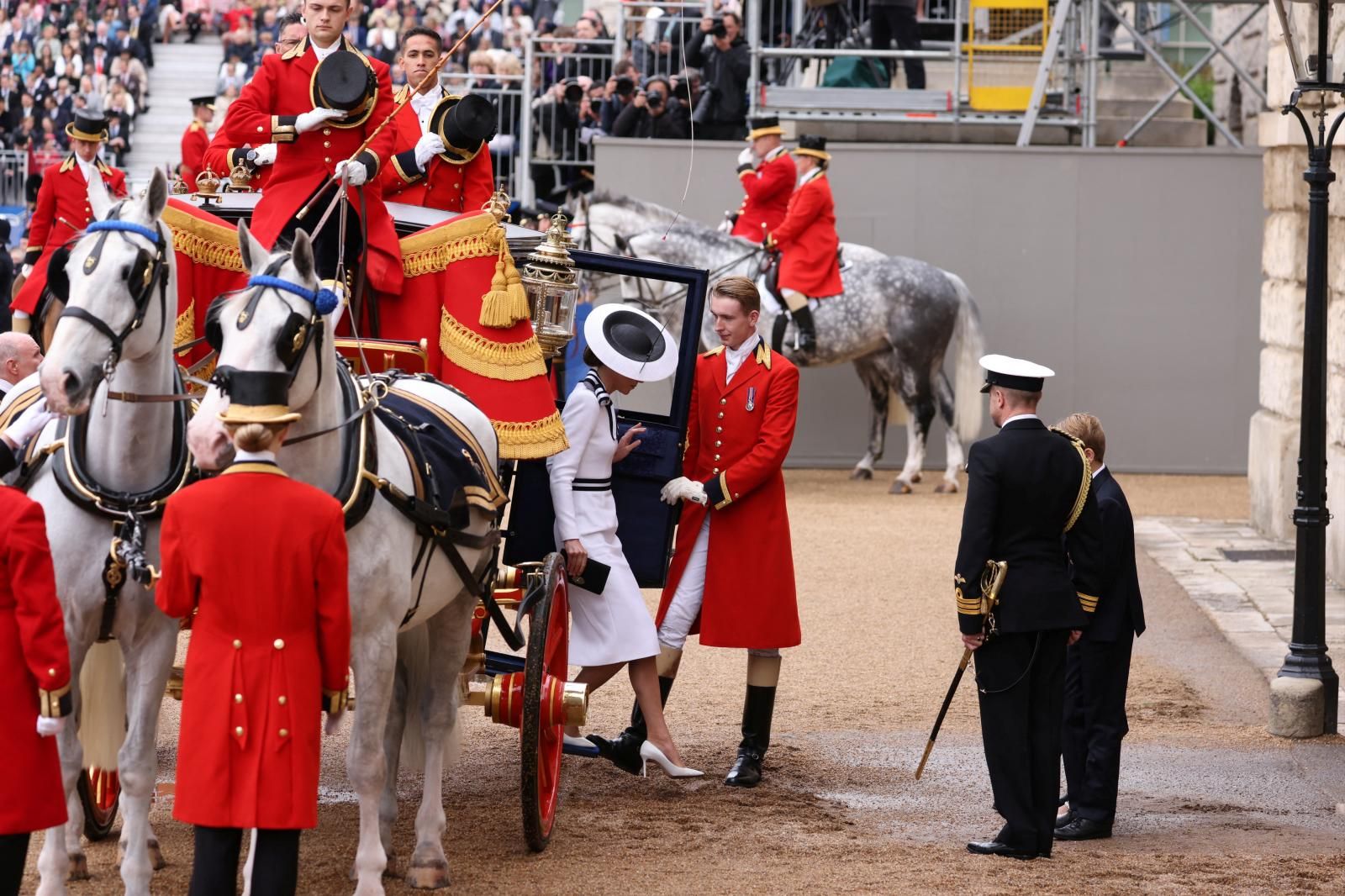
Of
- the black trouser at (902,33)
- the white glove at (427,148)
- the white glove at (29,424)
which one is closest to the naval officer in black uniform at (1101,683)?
the white glove at (427,148)

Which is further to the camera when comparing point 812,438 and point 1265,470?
point 812,438

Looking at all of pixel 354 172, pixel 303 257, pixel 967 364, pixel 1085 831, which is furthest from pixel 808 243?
pixel 303 257

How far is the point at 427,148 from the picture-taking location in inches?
259

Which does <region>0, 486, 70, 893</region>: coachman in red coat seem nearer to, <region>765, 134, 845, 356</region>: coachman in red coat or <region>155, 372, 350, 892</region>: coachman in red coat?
<region>155, 372, 350, 892</region>: coachman in red coat

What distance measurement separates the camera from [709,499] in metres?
6.31

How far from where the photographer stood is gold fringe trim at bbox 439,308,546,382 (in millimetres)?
6008

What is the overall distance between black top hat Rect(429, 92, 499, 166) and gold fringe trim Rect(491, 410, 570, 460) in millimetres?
1274

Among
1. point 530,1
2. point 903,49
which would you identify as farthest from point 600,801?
point 530,1

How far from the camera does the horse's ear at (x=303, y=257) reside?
4316 mm

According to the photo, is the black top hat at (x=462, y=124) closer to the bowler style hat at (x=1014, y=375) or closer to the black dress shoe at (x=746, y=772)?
the bowler style hat at (x=1014, y=375)

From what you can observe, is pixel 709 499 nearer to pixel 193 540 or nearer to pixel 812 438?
pixel 193 540

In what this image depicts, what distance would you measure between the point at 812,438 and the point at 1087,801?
10.1m

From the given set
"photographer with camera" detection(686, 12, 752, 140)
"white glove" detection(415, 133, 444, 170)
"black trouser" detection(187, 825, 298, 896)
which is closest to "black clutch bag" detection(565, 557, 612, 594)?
"white glove" detection(415, 133, 444, 170)

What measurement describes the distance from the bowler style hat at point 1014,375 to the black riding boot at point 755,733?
5.18 ft
